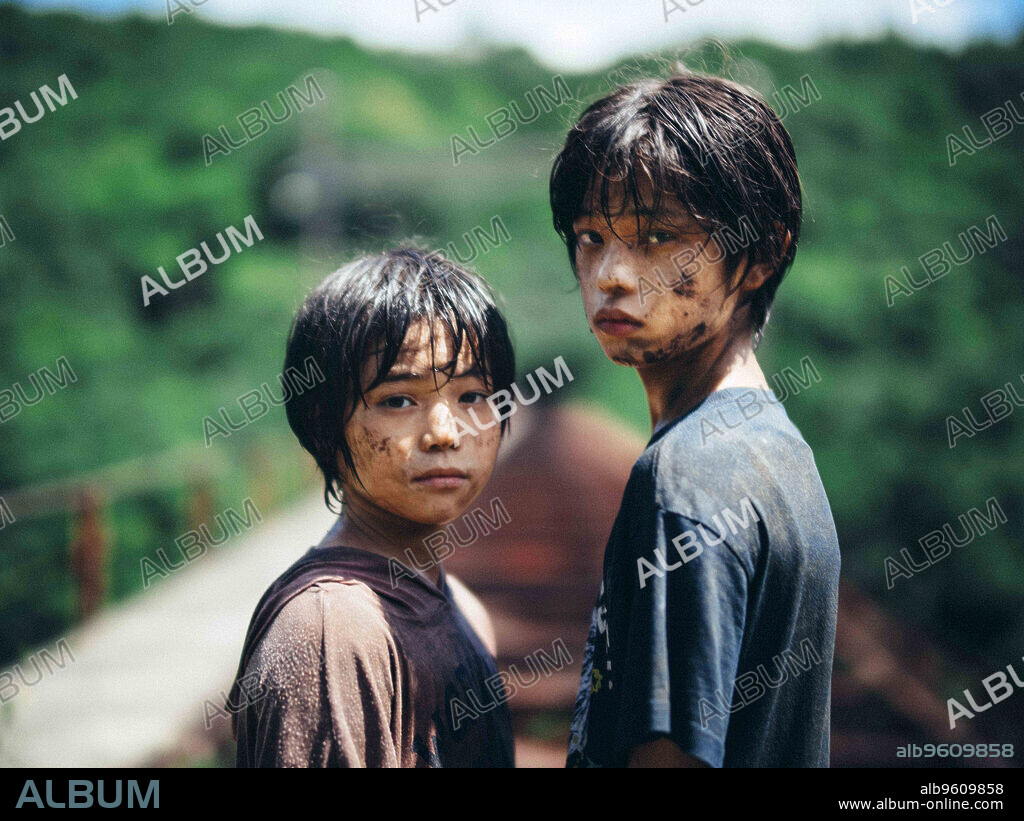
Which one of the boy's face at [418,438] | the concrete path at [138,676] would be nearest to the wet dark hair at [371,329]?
the boy's face at [418,438]

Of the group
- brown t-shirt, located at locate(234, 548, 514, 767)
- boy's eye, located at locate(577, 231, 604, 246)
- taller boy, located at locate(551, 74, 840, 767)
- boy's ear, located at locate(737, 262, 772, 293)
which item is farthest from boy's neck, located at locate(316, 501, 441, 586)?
boy's ear, located at locate(737, 262, 772, 293)

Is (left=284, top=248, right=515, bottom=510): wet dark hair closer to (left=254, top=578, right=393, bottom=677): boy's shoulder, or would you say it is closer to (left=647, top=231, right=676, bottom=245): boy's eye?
(left=254, top=578, right=393, bottom=677): boy's shoulder

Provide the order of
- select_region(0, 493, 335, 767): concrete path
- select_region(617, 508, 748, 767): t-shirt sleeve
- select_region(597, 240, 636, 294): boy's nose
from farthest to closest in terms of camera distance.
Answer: select_region(0, 493, 335, 767): concrete path
select_region(597, 240, 636, 294): boy's nose
select_region(617, 508, 748, 767): t-shirt sleeve

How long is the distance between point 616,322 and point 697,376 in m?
0.19

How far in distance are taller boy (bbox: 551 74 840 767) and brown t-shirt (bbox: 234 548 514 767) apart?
24cm

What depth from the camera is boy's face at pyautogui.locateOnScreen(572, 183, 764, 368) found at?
1.43 meters

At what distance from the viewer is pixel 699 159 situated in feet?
4.67

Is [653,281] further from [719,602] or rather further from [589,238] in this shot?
[719,602]

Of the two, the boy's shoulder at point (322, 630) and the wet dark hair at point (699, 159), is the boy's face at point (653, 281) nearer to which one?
the wet dark hair at point (699, 159)

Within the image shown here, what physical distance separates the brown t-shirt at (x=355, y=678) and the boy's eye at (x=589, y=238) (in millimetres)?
708
